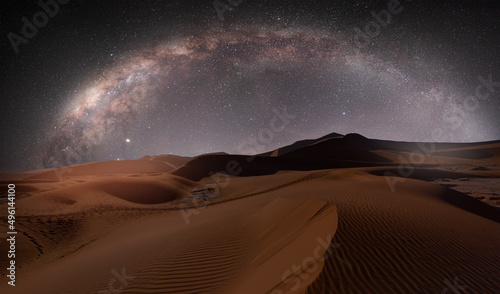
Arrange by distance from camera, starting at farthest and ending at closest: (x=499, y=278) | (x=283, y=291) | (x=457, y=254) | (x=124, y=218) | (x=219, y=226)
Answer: (x=124, y=218) → (x=219, y=226) → (x=457, y=254) → (x=499, y=278) → (x=283, y=291)

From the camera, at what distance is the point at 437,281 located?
330 cm

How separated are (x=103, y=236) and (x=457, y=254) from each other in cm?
1225

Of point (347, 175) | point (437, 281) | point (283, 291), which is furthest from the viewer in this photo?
point (347, 175)

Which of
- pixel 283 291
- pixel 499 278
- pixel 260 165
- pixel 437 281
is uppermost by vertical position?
pixel 260 165

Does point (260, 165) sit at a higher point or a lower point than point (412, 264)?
higher

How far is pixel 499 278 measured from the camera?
3576 millimetres

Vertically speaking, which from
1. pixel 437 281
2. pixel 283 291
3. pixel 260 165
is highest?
pixel 260 165

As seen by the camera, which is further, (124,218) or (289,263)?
(124,218)

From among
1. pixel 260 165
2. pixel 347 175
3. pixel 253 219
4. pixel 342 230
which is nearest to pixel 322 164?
pixel 260 165

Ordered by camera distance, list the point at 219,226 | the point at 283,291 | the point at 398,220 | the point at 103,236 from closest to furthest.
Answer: the point at 283,291 < the point at 398,220 < the point at 219,226 < the point at 103,236

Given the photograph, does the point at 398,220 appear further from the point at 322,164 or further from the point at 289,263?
the point at 322,164

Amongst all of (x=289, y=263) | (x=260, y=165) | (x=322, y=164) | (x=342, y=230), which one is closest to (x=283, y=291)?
(x=289, y=263)

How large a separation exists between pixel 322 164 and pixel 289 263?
40164 mm

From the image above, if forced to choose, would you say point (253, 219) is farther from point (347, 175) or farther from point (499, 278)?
point (347, 175)
